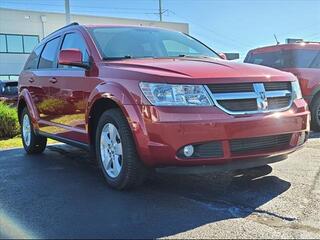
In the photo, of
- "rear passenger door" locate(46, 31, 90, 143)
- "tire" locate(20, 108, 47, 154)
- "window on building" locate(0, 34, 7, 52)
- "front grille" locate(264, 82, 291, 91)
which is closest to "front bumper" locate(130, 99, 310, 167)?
"front grille" locate(264, 82, 291, 91)

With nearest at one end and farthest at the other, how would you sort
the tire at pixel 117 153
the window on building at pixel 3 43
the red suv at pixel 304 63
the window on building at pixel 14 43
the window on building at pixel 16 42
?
1. the tire at pixel 117 153
2. the red suv at pixel 304 63
3. the window on building at pixel 3 43
4. the window on building at pixel 16 42
5. the window on building at pixel 14 43

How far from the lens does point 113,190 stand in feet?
15.4

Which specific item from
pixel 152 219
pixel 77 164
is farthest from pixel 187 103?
pixel 77 164

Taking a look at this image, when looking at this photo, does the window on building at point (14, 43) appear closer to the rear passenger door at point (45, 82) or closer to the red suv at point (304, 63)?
the red suv at point (304, 63)

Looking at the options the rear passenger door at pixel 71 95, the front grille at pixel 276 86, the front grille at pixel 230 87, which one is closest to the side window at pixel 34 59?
the rear passenger door at pixel 71 95

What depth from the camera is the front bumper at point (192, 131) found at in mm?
4031

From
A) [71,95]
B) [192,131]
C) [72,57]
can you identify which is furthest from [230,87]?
[71,95]

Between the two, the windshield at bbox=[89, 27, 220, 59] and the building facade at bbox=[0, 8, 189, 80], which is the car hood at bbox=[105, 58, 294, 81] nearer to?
the windshield at bbox=[89, 27, 220, 59]

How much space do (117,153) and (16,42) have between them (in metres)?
30.8

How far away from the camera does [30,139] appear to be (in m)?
7.39

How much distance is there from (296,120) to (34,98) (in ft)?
13.3

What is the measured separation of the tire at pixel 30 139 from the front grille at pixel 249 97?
398 centimetres

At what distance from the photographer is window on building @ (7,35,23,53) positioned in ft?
108

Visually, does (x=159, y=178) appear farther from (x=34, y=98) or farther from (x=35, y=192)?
(x=34, y=98)
